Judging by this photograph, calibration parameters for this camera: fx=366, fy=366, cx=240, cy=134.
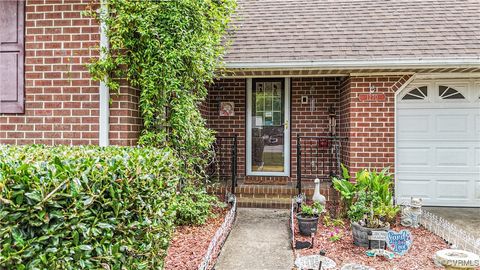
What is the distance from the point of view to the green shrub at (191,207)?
515cm

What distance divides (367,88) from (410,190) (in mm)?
2155

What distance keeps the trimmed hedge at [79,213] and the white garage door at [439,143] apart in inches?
215

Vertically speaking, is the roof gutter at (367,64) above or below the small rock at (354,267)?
above

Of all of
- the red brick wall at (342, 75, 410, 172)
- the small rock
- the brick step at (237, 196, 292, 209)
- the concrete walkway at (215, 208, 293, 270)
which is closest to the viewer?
the small rock

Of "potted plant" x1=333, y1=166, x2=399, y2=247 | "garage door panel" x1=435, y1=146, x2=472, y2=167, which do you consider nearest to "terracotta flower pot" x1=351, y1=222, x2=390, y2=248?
"potted plant" x1=333, y1=166, x2=399, y2=247

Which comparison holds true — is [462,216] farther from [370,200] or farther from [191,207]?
[191,207]

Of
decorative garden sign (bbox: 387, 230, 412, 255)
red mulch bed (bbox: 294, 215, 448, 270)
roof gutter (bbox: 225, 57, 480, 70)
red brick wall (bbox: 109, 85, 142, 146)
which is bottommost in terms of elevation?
red mulch bed (bbox: 294, 215, 448, 270)

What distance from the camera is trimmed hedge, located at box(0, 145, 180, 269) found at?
2.09 m

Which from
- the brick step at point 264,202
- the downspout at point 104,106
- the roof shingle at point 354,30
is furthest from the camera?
the brick step at point 264,202

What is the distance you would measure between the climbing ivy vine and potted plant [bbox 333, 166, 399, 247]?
246 cm

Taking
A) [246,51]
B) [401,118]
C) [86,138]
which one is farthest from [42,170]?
[401,118]

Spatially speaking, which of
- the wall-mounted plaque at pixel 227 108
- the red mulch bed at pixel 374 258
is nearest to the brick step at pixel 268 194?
the red mulch bed at pixel 374 258

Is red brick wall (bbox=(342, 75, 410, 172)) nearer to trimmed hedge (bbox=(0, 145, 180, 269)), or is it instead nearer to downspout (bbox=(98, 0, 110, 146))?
downspout (bbox=(98, 0, 110, 146))

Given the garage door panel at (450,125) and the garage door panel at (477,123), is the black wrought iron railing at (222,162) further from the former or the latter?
the garage door panel at (477,123)
